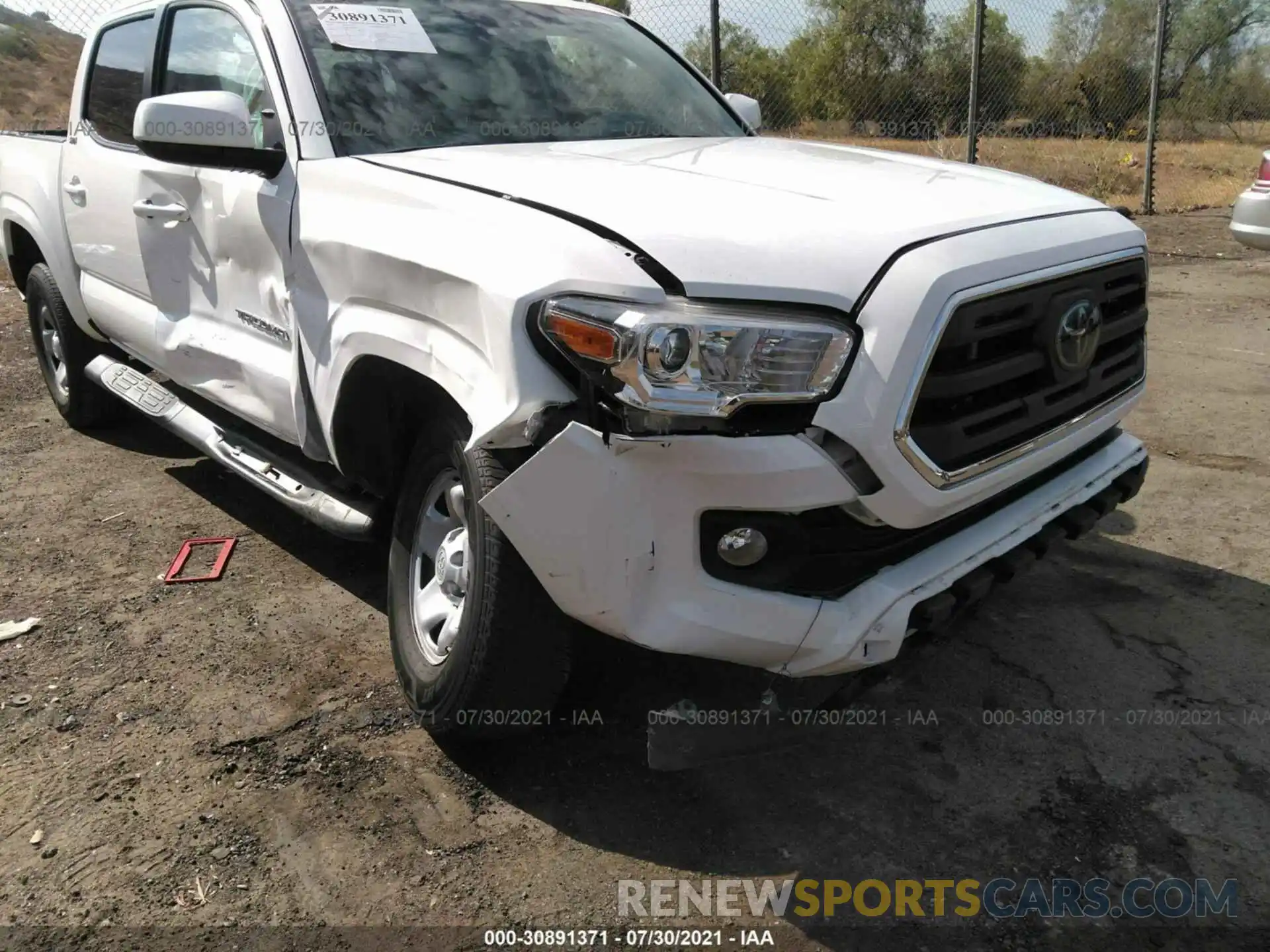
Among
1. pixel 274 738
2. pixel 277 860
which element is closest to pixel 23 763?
pixel 274 738

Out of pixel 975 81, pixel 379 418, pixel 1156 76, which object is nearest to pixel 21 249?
pixel 379 418

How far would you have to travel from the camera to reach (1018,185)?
9.43ft

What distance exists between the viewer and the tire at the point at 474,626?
235 centimetres

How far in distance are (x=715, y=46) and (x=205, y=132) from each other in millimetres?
6337

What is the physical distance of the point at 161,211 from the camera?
145 inches

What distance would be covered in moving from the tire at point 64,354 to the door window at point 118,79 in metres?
0.88

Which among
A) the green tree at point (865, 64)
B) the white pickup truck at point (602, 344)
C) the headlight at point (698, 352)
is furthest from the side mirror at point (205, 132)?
the green tree at point (865, 64)

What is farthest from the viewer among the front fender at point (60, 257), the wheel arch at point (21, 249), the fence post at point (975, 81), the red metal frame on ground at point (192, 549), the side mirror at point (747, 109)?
the fence post at point (975, 81)

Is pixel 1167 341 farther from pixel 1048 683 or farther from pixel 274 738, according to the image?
pixel 274 738

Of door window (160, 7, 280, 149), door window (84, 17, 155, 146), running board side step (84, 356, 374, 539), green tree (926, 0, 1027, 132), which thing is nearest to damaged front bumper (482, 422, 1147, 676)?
running board side step (84, 356, 374, 539)

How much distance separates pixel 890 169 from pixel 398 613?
1797 mm

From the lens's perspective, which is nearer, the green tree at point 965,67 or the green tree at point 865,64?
the green tree at point 865,64

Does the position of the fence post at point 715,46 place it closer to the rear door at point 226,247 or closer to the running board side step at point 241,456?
the rear door at point 226,247

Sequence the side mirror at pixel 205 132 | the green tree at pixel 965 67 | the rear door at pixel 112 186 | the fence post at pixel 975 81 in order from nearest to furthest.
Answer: the side mirror at pixel 205 132
the rear door at pixel 112 186
the fence post at pixel 975 81
the green tree at pixel 965 67
